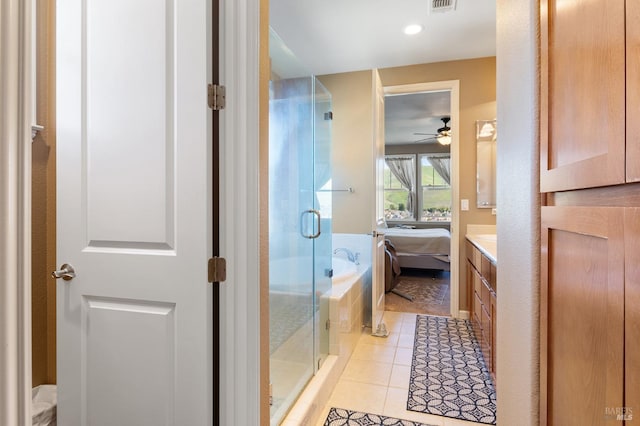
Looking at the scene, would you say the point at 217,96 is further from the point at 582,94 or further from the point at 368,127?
the point at 368,127

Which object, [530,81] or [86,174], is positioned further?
[86,174]

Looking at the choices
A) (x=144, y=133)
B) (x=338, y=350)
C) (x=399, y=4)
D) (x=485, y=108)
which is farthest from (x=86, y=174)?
(x=485, y=108)

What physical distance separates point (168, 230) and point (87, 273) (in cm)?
43

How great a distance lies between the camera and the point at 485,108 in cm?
341

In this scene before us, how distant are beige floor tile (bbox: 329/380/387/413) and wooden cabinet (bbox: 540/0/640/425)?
129 centimetres

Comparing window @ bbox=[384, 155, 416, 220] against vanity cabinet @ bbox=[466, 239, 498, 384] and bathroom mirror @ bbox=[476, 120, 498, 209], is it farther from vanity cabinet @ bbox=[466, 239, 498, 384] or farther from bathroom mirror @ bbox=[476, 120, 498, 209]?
vanity cabinet @ bbox=[466, 239, 498, 384]

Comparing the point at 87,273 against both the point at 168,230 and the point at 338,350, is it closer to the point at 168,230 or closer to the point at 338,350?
the point at 168,230

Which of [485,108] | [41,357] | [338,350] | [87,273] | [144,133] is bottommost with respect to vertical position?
[338,350]

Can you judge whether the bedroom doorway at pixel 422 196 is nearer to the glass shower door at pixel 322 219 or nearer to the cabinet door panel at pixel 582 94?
the glass shower door at pixel 322 219

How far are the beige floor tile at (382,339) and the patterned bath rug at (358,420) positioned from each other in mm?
1030

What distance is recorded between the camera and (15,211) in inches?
16.3

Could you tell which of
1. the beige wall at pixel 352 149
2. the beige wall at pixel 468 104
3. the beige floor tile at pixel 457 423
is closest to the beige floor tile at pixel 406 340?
the beige wall at pixel 468 104

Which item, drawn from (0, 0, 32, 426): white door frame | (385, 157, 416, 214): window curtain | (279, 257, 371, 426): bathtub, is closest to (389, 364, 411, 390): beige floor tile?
(279, 257, 371, 426): bathtub

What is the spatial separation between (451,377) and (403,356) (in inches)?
16.8
